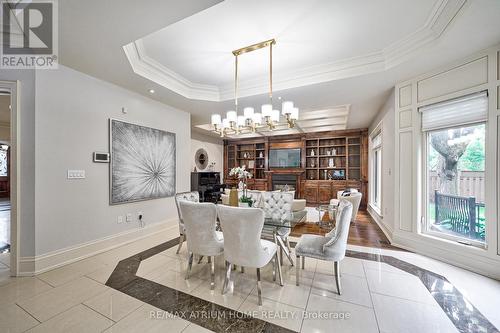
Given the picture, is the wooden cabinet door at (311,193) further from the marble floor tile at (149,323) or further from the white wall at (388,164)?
the marble floor tile at (149,323)

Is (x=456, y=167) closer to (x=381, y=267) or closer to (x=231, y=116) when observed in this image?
(x=381, y=267)

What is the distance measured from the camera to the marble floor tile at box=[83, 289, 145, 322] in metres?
1.72

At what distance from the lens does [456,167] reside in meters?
2.66

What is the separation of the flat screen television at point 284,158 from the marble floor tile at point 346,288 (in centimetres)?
559

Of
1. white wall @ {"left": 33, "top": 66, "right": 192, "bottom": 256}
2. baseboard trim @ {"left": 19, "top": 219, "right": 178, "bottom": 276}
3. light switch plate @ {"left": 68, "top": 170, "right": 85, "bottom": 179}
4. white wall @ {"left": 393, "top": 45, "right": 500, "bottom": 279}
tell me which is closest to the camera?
white wall @ {"left": 393, "top": 45, "right": 500, "bottom": 279}

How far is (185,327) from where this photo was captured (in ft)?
5.17

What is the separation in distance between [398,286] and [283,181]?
220 inches

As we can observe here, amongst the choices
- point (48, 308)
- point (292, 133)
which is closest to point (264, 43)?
point (48, 308)

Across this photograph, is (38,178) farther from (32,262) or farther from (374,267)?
(374,267)

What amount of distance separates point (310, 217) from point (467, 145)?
3.32m

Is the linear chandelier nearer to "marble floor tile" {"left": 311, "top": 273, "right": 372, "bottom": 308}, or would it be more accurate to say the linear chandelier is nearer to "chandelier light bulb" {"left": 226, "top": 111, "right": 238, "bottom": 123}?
"chandelier light bulb" {"left": 226, "top": 111, "right": 238, "bottom": 123}

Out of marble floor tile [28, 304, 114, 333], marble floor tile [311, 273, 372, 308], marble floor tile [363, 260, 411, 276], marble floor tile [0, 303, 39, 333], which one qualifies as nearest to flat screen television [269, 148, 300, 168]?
marble floor tile [363, 260, 411, 276]

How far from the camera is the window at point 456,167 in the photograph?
7.90 feet

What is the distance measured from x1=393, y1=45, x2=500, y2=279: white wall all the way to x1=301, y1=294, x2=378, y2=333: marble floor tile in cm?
182
